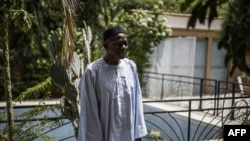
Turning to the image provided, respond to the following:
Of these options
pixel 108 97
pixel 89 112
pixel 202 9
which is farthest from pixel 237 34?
pixel 89 112

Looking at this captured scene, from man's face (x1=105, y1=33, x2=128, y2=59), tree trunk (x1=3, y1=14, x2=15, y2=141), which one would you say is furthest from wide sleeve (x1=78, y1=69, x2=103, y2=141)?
tree trunk (x1=3, y1=14, x2=15, y2=141)

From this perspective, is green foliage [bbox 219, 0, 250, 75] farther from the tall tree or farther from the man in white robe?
the tall tree

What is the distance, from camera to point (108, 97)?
3.08 meters

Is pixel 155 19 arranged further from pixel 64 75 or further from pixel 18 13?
pixel 18 13

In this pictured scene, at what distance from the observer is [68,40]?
14.1ft

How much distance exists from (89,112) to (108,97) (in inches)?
8.4

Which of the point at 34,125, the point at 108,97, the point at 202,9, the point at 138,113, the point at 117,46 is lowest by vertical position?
the point at 34,125

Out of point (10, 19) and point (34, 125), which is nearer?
point (10, 19)

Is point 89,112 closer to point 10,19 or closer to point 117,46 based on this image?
point 117,46

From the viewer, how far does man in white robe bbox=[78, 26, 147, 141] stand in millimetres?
A: 3096

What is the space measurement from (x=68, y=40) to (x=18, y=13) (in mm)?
670

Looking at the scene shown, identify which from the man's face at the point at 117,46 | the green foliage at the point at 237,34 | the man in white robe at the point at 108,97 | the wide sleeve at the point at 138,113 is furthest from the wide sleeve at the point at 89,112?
the green foliage at the point at 237,34

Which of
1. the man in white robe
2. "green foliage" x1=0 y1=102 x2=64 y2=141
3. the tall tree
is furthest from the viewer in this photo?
"green foliage" x1=0 y1=102 x2=64 y2=141

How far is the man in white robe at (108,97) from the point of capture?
10.2ft
